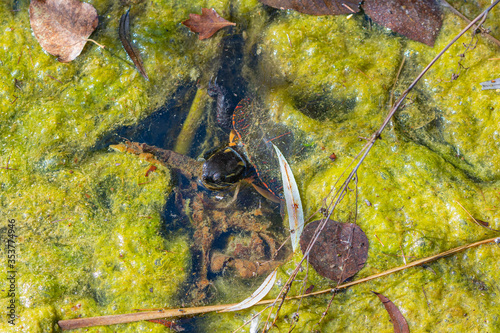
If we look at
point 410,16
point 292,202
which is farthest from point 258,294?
point 410,16

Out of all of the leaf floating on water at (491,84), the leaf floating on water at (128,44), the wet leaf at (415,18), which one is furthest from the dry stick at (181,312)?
the leaf floating on water at (128,44)

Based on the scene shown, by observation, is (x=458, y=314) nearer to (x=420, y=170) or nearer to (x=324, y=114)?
(x=420, y=170)

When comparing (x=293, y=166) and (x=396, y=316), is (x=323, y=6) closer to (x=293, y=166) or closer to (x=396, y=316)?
(x=293, y=166)

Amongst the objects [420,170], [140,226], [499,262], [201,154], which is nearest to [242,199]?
[201,154]

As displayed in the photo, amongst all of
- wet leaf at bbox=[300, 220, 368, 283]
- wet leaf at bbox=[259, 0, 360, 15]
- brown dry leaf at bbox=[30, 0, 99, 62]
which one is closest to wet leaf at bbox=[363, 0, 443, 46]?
wet leaf at bbox=[259, 0, 360, 15]

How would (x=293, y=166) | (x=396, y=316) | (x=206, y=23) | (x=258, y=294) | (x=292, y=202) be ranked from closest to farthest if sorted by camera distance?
(x=396, y=316) → (x=258, y=294) → (x=292, y=202) → (x=293, y=166) → (x=206, y=23)

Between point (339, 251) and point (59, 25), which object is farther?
point (59, 25)

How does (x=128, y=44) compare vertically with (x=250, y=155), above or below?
above
